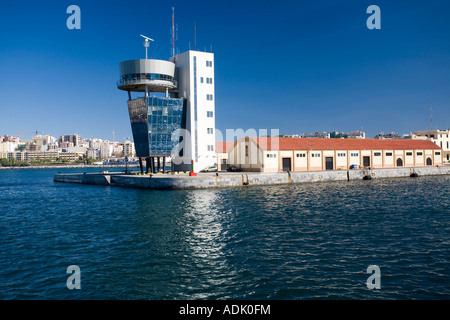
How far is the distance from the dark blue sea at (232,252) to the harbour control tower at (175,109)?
38460 mm

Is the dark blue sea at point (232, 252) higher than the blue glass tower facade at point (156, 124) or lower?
lower

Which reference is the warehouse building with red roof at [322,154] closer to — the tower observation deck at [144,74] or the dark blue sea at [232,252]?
the tower observation deck at [144,74]

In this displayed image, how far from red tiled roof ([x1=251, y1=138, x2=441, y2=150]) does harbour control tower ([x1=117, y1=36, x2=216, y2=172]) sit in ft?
48.4

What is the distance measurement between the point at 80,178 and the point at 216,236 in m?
70.2

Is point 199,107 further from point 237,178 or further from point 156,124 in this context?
point 237,178

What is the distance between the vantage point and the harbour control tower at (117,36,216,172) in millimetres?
73812

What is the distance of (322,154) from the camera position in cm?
7831

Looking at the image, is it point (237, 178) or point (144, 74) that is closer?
point (237, 178)

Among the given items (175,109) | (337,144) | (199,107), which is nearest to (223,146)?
(199,107)

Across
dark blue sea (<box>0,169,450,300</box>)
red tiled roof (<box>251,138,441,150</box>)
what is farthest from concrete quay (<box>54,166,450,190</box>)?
dark blue sea (<box>0,169,450,300</box>)

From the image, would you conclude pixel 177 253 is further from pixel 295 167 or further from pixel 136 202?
pixel 295 167

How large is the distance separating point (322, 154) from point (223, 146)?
24.4m

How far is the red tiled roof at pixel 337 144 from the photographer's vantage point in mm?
73562

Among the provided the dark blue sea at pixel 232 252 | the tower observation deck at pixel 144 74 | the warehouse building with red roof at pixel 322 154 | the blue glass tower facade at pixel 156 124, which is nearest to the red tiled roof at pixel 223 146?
the warehouse building with red roof at pixel 322 154
